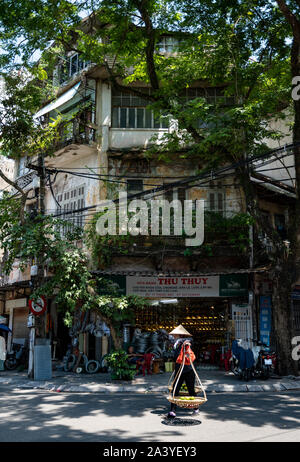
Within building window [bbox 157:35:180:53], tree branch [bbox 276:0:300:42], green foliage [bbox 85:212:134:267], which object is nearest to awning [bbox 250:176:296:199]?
green foliage [bbox 85:212:134:267]

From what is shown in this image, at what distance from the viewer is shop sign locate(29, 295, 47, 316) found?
13.6 metres

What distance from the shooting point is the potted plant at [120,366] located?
513 inches

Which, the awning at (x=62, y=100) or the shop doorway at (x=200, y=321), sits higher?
the awning at (x=62, y=100)

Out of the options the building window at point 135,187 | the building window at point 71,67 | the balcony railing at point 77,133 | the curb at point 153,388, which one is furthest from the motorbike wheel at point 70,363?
the building window at point 71,67

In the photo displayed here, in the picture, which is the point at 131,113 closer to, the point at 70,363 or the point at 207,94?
the point at 207,94

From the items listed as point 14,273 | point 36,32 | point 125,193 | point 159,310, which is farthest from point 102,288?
point 36,32

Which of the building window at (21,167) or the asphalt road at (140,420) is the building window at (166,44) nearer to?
the building window at (21,167)

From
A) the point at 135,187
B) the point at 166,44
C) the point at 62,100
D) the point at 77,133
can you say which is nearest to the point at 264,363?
the point at 135,187

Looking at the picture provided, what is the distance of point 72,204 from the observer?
18.7 meters

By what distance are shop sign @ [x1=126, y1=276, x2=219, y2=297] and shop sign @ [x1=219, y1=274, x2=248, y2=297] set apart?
241mm

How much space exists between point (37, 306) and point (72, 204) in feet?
20.6

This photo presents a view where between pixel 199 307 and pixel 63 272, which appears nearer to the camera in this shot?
pixel 63 272

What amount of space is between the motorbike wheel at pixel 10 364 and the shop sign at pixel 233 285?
9.56 metres
